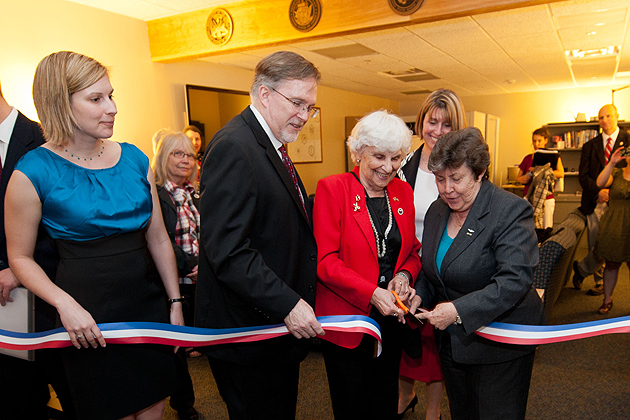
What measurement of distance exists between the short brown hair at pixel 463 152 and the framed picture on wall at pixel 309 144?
21.7ft

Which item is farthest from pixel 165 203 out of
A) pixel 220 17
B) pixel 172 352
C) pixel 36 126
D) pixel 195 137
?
pixel 220 17

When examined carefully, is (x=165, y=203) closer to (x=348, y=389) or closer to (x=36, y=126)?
(x=36, y=126)

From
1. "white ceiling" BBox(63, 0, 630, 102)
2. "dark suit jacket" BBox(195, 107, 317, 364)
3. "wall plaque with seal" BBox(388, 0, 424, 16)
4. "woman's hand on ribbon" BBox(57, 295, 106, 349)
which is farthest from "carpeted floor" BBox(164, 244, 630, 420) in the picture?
"white ceiling" BBox(63, 0, 630, 102)

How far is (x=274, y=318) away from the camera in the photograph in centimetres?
143

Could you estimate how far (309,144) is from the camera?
885cm

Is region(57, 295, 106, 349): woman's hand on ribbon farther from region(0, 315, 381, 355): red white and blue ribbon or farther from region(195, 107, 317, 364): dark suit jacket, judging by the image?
region(195, 107, 317, 364): dark suit jacket

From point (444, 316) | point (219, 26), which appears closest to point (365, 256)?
point (444, 316)

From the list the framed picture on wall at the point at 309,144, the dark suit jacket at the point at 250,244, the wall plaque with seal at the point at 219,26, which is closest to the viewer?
the dark suit jacket at the point at 250,244

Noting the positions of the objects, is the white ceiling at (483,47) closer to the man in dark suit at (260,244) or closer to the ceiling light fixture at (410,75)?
the ceiling light fixture at (410,75)

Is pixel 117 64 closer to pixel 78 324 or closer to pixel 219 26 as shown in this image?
pixel 219 26

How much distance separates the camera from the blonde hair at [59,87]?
1.42m

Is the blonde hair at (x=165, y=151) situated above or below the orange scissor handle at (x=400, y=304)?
above

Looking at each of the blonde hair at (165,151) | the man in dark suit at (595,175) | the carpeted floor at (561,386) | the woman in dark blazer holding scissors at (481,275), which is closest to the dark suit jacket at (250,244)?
the woman in dark blazer holding scissors at (481,275)

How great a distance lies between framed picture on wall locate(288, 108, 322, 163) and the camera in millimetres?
8477
